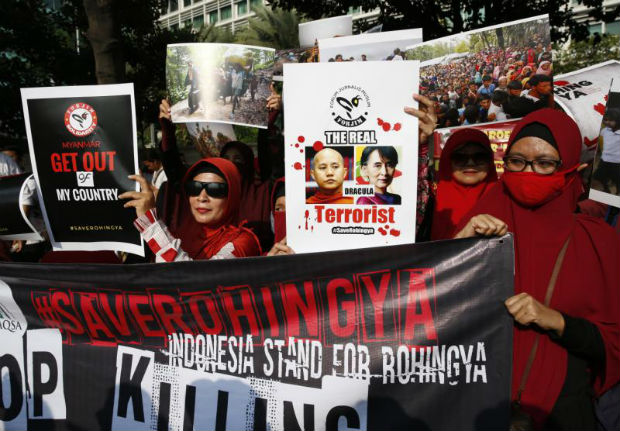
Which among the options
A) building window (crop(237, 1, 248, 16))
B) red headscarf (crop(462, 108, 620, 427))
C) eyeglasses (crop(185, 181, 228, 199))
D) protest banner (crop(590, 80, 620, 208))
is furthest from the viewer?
building window (crop(237, 1, 248, 16))

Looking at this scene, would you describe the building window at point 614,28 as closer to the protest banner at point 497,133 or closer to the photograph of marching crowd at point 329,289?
the protest banner at point 497,133

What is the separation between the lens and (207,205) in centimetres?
310

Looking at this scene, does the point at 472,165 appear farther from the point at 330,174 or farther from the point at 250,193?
the point at 250,193

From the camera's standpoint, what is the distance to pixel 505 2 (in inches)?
306

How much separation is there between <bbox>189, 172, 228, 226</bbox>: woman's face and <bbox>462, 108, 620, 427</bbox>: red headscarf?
155 cm

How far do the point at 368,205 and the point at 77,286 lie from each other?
4.67 ft

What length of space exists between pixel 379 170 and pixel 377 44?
1740 millimetres

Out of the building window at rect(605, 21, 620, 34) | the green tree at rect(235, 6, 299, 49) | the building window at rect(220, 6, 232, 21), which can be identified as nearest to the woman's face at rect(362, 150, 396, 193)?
the green tree at rect(235, 6, 299, 49)

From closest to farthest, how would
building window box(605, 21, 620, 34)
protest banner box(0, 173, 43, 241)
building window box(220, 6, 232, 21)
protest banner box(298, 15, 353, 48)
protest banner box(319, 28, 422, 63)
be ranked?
protest banner box(0, 173, 43, 241), protest banner box(319, 28, 422, 63), protest banner box(298, 15, 353, 48), building window box(605, 21, 620, 34), building window box(220, 6, 232, 21)

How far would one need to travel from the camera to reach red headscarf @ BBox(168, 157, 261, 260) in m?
3.13

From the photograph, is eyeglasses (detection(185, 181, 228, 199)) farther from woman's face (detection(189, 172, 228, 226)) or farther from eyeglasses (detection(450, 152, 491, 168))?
eyeglasses (detection(450, 152, 491, 168))

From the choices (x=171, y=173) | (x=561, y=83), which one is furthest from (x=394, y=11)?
(x=171, y=173)

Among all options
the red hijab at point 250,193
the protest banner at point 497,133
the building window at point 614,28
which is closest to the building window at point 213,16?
the building window at point 614,28

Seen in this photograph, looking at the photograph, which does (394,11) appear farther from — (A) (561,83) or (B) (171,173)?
(B) (171,173)
